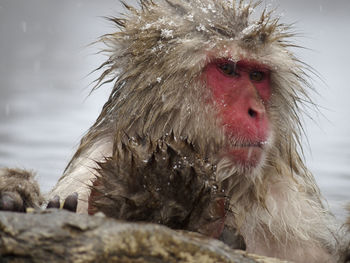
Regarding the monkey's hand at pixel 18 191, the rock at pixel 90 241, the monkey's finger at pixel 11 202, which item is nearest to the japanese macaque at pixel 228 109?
the monkey's hand at pixel 18 191

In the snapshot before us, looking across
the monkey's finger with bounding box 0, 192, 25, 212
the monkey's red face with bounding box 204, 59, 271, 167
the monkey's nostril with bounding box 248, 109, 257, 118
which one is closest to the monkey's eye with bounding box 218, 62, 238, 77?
the monkey's red face with bounding box 204, 59, 271, 167

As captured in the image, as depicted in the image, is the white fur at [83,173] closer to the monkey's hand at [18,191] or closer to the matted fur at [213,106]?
the matted fur at [213,106]

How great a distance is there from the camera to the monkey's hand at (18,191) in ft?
6.49

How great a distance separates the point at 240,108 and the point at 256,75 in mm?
344

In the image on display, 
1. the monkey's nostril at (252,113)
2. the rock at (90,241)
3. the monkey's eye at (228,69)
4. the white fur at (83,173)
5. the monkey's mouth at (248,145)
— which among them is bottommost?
the rock at (90,241)

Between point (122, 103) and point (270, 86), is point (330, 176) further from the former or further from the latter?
point (122, 103)

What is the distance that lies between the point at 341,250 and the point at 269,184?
0.52 m

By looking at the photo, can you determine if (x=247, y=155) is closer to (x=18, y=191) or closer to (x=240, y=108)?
(x=240, y=108)

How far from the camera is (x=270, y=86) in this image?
2967 millimetres

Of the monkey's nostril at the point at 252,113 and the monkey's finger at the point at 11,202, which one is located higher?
the monkey's nostril at the point at 252,113

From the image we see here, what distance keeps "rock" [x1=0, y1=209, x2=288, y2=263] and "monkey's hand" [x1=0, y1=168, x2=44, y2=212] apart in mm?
530

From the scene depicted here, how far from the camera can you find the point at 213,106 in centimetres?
270

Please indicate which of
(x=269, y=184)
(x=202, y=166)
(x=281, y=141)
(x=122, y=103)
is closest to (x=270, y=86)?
(x=281, y=141)

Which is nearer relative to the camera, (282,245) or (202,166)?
(202,166)
